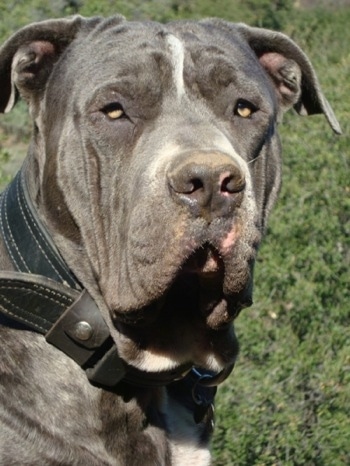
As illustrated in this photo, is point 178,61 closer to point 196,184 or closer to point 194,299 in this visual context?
point 196,184

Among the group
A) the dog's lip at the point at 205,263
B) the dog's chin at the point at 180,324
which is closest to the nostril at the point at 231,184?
the dog's lip at the point at 205,263

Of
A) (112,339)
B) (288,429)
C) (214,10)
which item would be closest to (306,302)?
(288,429)

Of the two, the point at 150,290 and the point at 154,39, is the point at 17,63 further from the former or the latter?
the point at 150,290

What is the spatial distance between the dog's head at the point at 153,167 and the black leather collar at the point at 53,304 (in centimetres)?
5

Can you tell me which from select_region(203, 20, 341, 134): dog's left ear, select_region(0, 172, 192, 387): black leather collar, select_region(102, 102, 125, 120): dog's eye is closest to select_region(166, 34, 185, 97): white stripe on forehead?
select_region(102, 102, 125, 120): dog's eye

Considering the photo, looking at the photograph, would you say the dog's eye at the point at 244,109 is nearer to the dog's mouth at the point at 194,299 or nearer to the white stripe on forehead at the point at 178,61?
the white stripe on forehead at the point at 178,61

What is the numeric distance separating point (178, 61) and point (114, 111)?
0.32 metres

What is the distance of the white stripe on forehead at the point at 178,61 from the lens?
4359mm

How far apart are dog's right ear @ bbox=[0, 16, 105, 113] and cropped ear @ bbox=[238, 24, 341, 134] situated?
0.80 metres

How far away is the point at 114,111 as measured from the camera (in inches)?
170

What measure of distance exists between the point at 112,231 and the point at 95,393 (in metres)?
0.61

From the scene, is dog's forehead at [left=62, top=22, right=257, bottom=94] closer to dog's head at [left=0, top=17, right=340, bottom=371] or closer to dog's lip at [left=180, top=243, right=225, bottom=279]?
dog's head at [left=0, top=17, right=340, bottom=371]

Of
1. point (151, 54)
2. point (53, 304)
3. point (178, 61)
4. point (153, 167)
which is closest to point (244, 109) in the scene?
point (178, 61)

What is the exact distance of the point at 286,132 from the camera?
28.2 feet
